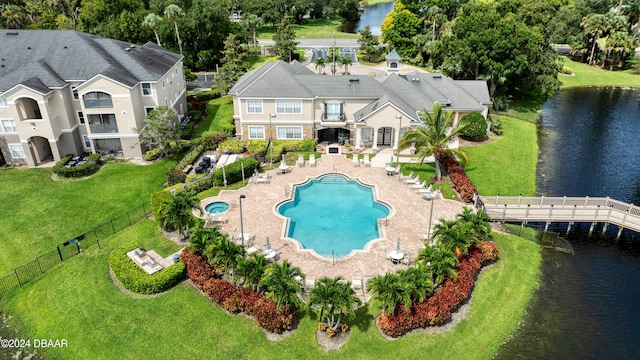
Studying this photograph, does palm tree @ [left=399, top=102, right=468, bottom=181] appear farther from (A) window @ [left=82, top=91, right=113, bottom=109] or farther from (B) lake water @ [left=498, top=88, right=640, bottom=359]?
(A) window @ [left=82, top=91, right=113, bottom=109]

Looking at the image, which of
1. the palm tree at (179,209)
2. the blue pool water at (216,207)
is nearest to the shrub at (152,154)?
the blue pool water at (216,207)

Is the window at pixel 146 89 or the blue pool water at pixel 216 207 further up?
the window at pixel 146 89

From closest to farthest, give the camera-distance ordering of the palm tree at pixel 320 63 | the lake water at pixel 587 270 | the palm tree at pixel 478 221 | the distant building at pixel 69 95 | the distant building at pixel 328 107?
1. the lake water at pixel 587 270
2. the palm tree at pixel 478 221
3. the distant building at pixel 69 95
4. the distant building at pixel 328 107
5. the palm tree at pixel 320 63

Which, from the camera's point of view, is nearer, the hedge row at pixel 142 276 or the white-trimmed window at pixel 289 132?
the hedge row at pixel 142 276

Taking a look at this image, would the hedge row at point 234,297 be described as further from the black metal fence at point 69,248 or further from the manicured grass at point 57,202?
the manicured grass at point 57,202

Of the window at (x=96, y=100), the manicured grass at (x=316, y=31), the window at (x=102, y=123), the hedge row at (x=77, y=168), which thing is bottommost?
the hedge row at (x=77, y=168)
